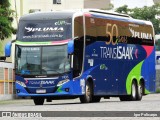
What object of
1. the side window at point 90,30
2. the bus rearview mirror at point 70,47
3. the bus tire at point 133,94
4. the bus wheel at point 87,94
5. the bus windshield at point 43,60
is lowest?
the bus tire at point 133,94

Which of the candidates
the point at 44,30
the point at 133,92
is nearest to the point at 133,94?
the point at 133,92

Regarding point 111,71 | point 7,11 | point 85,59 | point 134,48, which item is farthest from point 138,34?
point 7,11

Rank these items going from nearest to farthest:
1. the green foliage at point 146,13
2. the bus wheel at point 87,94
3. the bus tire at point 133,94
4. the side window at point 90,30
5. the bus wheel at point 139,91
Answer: the side window at point 90,30, the bus wheel at point 87,94, the bus tire at point 133,94, the bus wheel at point 139,91, the green foliage at point 146,13

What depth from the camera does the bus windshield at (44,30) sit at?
110 ft

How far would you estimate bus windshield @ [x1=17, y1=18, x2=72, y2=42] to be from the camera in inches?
1325

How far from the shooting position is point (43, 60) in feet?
111

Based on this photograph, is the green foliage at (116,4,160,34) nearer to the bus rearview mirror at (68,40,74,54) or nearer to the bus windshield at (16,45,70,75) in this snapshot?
the bus windshield at (16,45,70,75)

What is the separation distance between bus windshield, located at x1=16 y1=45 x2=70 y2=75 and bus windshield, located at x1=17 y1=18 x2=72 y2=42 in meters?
0.43

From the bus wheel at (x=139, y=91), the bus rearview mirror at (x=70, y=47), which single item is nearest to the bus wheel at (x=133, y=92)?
the bus wheel at (x=139, y=91)

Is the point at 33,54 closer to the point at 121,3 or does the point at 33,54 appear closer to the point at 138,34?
the point at 138,34

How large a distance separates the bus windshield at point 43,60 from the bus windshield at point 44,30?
0.43 meters

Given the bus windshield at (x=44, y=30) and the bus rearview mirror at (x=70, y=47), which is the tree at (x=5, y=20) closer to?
the bus windshield at (x=44, y=30)

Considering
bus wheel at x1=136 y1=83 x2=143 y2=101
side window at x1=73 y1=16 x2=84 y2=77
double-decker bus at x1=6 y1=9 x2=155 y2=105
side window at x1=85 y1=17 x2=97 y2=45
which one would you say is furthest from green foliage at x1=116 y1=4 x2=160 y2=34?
side window at x1=73 y1=16 x2=84 y2=77

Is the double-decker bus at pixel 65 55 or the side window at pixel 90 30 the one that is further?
the side window at pixel 90 30
